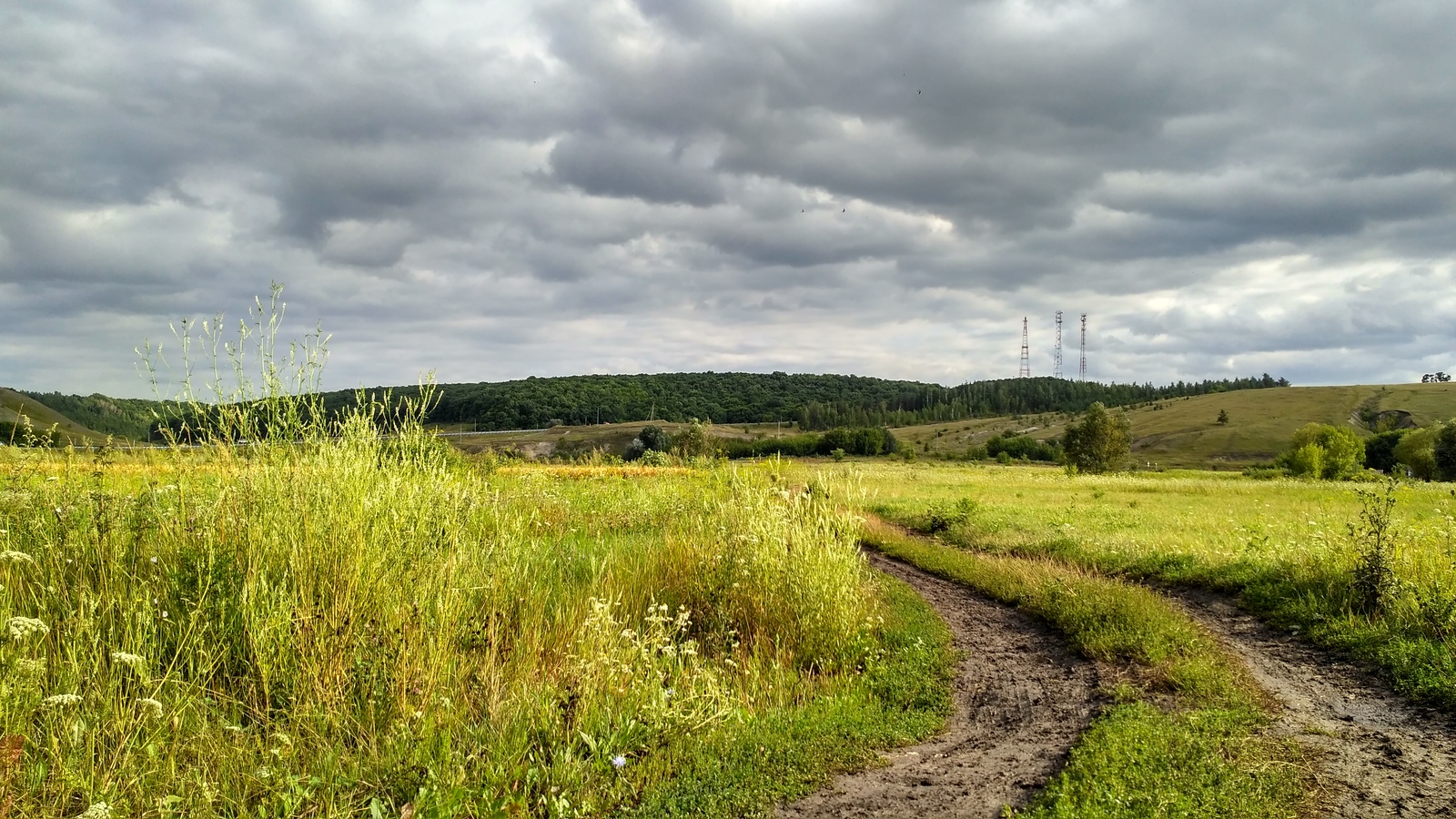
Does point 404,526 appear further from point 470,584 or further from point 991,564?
point 991,564

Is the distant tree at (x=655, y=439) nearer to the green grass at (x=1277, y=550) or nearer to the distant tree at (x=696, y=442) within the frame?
the distant tree at (x=696, y=442)

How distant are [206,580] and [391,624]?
57.3 inches

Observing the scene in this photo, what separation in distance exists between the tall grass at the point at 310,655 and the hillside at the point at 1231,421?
10187cm

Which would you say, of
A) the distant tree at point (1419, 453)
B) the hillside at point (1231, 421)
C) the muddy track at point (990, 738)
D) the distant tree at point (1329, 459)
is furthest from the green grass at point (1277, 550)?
the hillside at point (1231, 421)

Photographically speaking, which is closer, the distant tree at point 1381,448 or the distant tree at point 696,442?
the distant tree at point 696,442

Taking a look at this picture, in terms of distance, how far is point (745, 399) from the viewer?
15988 centimetres

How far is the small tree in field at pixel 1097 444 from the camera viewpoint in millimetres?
57781

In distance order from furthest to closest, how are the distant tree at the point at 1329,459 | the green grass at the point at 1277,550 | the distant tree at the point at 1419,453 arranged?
the distant tree at the point at 1419,453 < the distant tree at the point at 1329,459 < the green grass at the point at 1277,550

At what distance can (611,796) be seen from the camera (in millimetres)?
4871

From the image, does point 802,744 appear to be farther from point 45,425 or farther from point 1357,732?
point 45,425

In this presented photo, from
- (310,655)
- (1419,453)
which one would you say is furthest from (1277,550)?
(1419,453)

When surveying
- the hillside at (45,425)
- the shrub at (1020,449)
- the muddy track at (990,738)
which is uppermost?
the hillside at (45,425)

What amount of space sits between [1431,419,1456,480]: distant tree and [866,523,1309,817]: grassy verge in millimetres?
68239

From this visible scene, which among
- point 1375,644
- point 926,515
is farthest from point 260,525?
point 926,515
